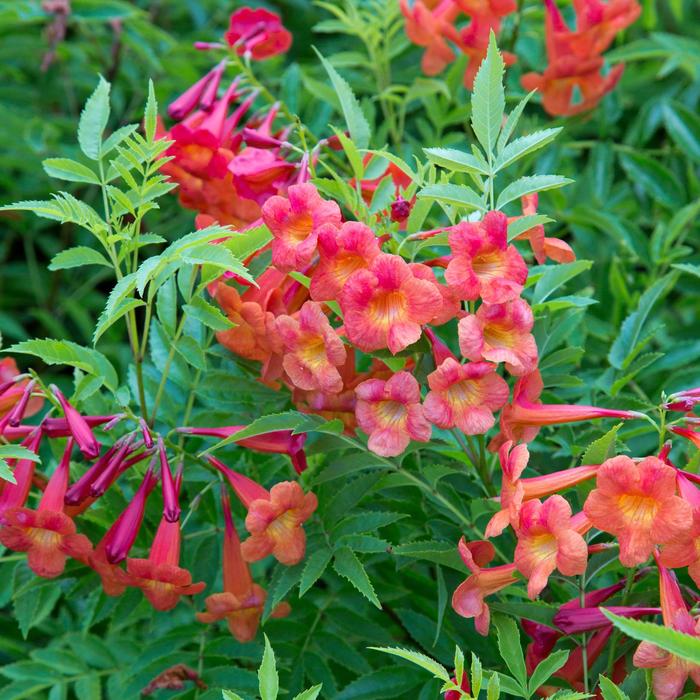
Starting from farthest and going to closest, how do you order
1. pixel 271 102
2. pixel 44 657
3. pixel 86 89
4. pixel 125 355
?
pixel 86 89
pixel 125 355
pixel 271 102
pixel 44 657

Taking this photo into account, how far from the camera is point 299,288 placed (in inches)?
74.7

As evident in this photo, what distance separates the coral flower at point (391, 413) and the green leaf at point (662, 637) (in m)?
0.48

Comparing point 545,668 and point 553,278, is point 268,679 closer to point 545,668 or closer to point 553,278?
point 545,668

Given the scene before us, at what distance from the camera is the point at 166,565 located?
1845mm

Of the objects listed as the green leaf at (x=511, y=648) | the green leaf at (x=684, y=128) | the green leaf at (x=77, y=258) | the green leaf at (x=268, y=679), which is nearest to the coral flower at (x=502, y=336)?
the green leaf at (x=511, y=648)

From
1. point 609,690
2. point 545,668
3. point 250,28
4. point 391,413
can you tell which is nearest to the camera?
point 609,690

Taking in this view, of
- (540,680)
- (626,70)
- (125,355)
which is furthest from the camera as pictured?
(626,70)

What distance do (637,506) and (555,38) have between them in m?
1.55

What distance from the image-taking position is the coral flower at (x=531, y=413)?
1.74m

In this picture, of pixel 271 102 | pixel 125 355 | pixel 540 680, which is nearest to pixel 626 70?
pixel 271 102

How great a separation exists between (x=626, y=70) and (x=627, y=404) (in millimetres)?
1762

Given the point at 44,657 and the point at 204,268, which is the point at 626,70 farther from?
the point at 44,657

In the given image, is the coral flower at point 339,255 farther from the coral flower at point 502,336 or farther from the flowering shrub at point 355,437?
the coral flower at point 502,336

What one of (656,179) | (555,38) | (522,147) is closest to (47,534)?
(522,147)
